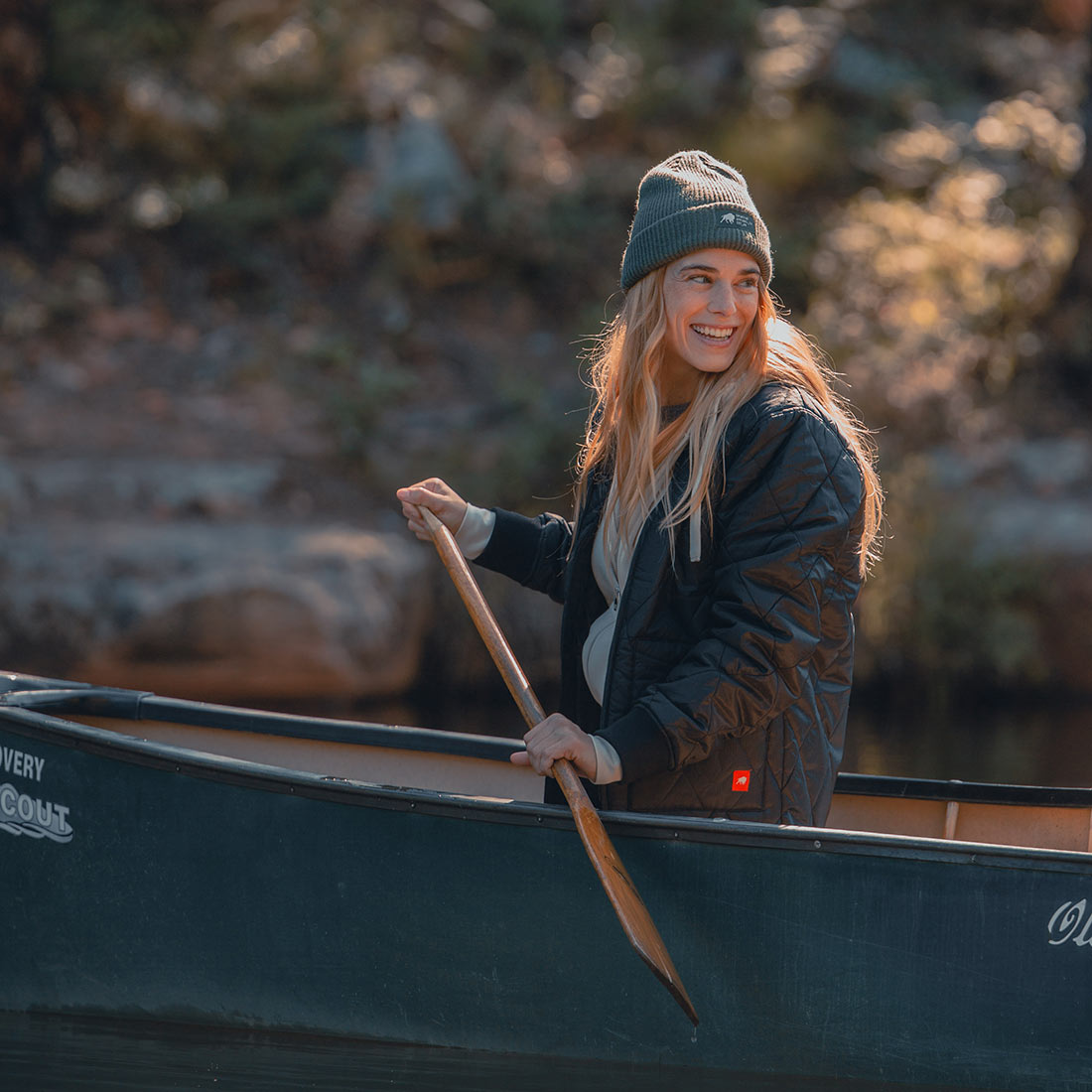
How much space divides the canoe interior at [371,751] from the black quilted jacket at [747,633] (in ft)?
2.85

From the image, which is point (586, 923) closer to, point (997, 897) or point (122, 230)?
point (997, 897)

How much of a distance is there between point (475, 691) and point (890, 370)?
308cm

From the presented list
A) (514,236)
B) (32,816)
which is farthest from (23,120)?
(32,816)

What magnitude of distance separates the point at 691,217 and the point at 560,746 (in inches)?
38.9

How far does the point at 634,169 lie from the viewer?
38.9ft

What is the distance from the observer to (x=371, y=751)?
3.97 m

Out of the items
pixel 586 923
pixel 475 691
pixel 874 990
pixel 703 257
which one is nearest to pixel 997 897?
pixel 874 990

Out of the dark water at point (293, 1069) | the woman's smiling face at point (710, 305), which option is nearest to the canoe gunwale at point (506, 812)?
the dark water at point (293, 1069)

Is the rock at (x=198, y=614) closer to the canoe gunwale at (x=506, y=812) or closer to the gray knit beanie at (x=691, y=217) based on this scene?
the canoe gunwale at (x=506, y=812)

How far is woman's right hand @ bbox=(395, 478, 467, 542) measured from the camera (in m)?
3.25

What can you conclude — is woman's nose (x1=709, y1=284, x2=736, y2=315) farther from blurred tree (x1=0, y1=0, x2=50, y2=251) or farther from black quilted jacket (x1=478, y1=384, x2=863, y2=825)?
blurred tree (x1=0, y1=0, x2=50, y2=251)

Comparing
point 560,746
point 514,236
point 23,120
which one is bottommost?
point 560,746

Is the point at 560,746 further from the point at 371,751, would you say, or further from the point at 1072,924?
the point at 371,751

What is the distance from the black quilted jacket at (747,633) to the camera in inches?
103
